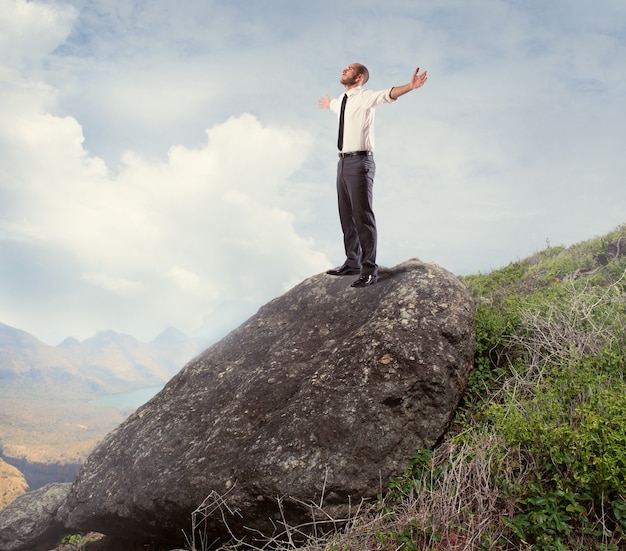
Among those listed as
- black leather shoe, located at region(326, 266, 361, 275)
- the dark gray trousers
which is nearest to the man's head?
the dark gray trousers

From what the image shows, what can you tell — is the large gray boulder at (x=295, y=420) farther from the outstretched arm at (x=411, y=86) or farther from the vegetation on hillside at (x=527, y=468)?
the outstretched arm at (x=411, y=86)

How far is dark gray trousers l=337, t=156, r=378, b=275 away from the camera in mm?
7125

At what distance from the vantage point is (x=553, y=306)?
774 centimetres

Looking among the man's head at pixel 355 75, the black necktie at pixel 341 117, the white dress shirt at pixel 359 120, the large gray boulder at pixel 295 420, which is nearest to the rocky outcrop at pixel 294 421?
the large gray boulder at pixel 295 420

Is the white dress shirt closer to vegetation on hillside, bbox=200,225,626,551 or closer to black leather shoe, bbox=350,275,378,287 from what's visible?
black leather shoe, bbox=350,275,378,287

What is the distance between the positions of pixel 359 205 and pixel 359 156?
64cm

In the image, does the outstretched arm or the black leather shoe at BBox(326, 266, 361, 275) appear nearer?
the outstretched arm

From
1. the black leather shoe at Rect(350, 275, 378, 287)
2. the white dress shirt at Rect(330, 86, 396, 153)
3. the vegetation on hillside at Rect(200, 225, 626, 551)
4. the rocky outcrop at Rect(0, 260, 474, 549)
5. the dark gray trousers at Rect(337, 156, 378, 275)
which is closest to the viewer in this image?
the vegetation on hillside at Rect(200, 225, 626, 551)

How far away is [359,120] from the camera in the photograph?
23.0 ft

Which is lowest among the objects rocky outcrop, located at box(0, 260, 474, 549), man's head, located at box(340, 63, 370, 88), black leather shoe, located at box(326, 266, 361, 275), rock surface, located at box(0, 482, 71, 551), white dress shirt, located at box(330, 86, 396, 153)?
rock surface, located at box(0, 482, 71, 551)

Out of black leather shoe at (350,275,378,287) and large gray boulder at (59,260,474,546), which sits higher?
black leather shoe at (350,275,378,287)

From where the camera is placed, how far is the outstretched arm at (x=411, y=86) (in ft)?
20.9

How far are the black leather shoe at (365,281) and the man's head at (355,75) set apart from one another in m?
2.61

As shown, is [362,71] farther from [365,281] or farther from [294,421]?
[294,421]
